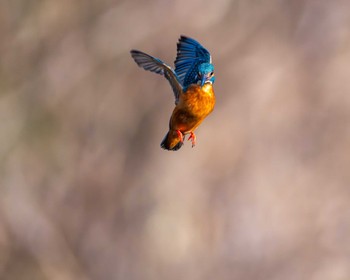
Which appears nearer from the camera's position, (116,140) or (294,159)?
(116,140)

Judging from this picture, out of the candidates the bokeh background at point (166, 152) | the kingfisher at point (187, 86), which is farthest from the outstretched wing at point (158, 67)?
the bokeh background at point (166, 152)

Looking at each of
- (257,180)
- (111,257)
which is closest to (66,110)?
(111,257)

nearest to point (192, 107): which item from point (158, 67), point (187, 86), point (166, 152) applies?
point (187, 86)

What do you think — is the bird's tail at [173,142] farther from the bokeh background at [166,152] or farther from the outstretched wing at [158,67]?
the bokeh background at [166,152]

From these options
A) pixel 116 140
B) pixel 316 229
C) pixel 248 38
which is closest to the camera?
pixel 116 140

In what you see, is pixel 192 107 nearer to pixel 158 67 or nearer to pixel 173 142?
pixel 173 142

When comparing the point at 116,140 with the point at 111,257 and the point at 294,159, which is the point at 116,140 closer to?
the point at 111,257

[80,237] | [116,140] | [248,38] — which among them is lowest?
[80,237]
